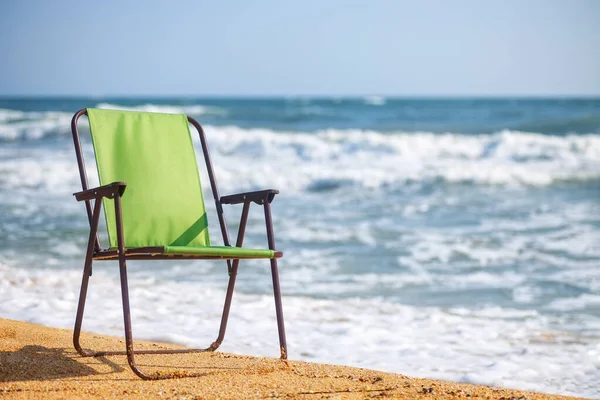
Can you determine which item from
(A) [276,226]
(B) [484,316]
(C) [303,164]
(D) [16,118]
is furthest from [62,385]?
(D) [16,118]

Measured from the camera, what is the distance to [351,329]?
4230 millimetres

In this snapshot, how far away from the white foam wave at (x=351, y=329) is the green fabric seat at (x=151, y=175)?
0.81 m

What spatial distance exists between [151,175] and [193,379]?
38.5 inches

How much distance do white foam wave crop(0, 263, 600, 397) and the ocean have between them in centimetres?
1

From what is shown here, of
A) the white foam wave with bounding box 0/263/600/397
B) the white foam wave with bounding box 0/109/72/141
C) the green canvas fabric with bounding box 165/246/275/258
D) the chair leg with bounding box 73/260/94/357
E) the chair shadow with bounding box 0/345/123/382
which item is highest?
the white foam wave with bounding box 0/109/72/141

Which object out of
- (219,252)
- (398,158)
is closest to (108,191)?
(219,252)

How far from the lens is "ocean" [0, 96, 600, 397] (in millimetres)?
3912

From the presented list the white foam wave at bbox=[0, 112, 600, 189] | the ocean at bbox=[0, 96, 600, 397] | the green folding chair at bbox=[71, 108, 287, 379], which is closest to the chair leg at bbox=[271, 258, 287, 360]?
the green folding chair at bbox=[71, 108, 287, 379]

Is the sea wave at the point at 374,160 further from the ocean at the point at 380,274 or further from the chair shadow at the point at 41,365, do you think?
the chair shadow at the point at 41,365

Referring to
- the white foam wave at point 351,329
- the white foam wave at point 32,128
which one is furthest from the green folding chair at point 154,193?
the white foam wave at point 32,128

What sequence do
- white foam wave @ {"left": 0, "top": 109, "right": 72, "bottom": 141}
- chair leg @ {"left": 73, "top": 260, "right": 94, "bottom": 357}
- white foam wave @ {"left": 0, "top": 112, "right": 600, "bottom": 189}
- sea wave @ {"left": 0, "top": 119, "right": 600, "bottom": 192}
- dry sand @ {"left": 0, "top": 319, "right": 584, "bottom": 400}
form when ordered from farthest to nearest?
white foam wave @ {"left": 0, "top": 109, "right": 72, "bottom": 141}
white foam wave @ {"left": 0, "top": 112, "right": 600, "bottom": 189}
sea wave @ {"left": 0, "top": 119, "right": 600, "bottom": 192}
chair leg @ {"left": 73, "top": 260, "right": 94, "bottom": 357}
dry sand @ {"left": 0, "top": 319, "right": 584, "bottom": 400}

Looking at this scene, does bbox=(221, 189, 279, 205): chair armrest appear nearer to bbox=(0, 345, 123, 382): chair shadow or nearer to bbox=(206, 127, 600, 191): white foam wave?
bbox=(0, 345, 123, 382): chair shadow

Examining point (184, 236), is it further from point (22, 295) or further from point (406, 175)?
point (406, 175)

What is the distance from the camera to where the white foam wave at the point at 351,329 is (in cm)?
362
